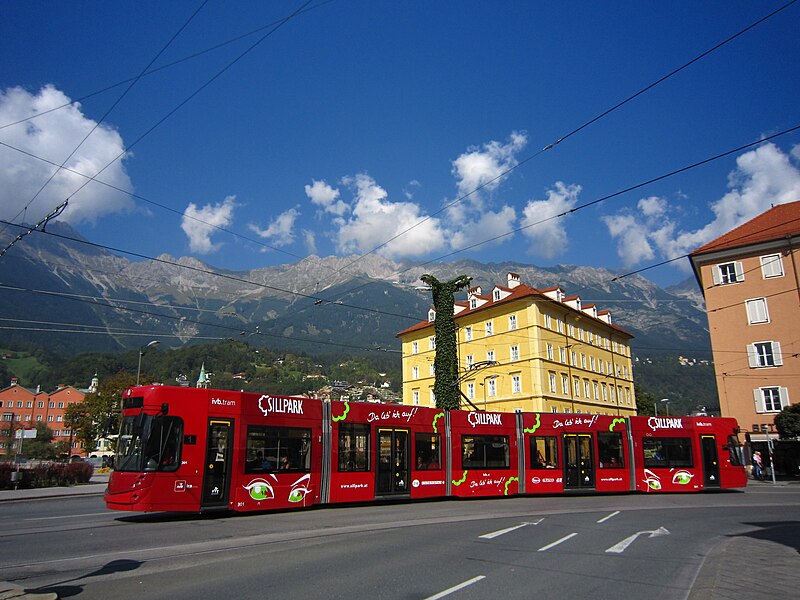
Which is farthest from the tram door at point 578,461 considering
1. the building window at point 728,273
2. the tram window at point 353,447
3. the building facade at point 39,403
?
the building facade at point 39,403

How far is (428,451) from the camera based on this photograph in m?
20.9

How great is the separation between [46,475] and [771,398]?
45249mm

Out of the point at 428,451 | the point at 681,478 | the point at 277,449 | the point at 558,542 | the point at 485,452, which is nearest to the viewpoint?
the point at 558,542

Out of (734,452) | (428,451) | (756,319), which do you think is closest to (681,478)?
(734,452)

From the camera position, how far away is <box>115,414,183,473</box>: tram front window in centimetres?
1438

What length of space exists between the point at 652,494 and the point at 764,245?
80.5 feet

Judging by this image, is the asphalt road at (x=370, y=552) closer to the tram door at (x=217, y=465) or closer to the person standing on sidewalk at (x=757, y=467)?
the tram door at (x=217, y=465)

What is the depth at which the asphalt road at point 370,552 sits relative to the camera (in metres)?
7.37

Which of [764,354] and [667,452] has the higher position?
[764,354]

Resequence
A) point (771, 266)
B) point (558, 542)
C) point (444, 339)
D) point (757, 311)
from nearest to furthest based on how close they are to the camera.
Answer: point (558, 542)
point (771, 266)
point (757, 311)
point (444, 339)

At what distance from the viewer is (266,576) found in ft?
26.0

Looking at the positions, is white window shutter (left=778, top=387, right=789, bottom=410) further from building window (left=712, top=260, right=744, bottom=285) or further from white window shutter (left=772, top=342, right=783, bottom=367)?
building window (left=712, top=260, right=744, bottom=285)

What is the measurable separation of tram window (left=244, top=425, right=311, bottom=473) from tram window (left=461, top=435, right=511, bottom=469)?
7.12 metres

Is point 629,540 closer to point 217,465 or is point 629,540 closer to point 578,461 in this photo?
point 217,465
